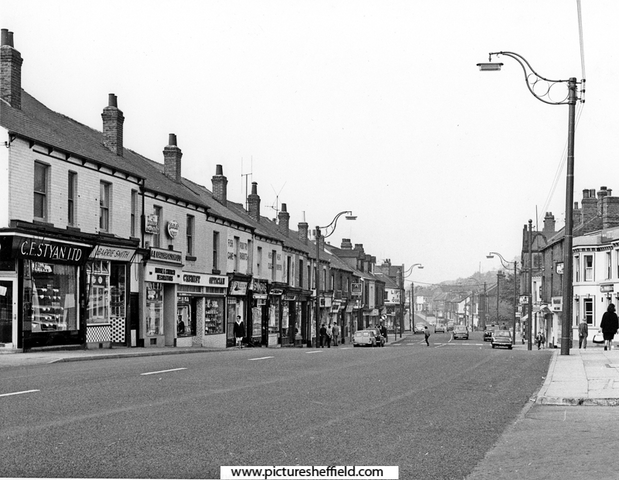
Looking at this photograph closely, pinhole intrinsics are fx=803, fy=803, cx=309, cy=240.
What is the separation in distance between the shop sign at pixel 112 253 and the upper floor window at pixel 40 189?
3329 millimetres

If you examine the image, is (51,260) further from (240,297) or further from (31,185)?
(240,297)

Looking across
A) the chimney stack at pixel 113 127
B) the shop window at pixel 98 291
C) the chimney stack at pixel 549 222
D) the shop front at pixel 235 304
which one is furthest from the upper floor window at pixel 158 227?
the chimney stack at pixel 549 222

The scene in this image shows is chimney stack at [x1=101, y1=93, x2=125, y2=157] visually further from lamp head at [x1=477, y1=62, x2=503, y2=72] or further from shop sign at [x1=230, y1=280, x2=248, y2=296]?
lamp head at [x1=477, y1=62, x2=503, y2=72]

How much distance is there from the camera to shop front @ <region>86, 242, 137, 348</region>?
3042cm

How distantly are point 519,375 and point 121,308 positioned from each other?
1910 cm

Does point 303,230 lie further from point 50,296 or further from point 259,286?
point 50,296

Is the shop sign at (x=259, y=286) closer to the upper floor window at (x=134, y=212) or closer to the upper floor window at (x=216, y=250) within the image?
the upper floor window at (x=216, y=250)

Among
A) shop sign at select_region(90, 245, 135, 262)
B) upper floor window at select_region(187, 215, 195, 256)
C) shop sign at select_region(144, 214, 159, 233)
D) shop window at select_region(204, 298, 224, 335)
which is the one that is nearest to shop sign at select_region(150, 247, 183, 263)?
shop sign at select_region(144, 214, 159, 233)

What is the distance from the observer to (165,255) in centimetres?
3656

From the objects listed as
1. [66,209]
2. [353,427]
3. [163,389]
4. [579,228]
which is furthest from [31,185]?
[579,228]

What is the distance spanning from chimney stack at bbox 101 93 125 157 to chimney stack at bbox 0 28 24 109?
686cm

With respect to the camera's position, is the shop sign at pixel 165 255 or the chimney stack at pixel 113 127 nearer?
the chimney stack at pixel 113 127

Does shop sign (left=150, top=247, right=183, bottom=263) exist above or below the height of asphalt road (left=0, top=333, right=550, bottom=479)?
above

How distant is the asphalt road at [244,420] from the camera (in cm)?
776
